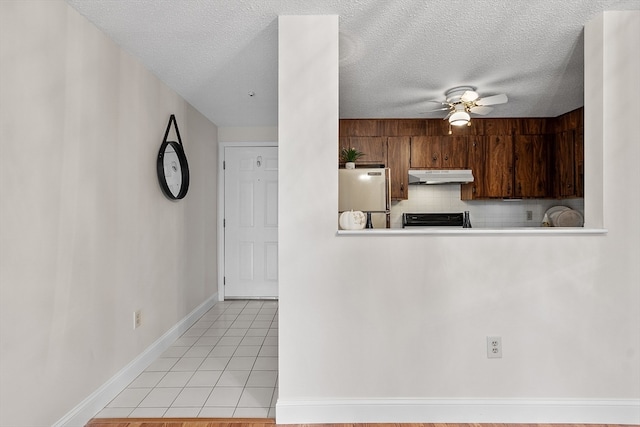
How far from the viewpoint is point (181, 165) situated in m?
3.46

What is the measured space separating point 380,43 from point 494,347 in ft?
6.56

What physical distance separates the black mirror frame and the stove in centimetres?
276

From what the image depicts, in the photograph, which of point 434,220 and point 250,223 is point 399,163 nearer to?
point 434,220

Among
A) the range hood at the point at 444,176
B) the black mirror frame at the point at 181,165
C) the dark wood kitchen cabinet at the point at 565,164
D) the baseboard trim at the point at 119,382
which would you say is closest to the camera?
the baseboard trim at the point at 119,382

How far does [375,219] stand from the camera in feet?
14.2

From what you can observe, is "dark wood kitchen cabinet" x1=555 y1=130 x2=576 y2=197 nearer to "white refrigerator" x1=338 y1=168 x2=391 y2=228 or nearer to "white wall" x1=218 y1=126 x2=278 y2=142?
"white refrigerator" x1=338 y1=168 x2=391 y2=228

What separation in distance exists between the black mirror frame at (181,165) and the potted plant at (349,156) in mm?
1771

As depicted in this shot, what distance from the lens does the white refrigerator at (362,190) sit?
421 cm

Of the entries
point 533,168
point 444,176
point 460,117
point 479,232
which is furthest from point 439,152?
point 479,232

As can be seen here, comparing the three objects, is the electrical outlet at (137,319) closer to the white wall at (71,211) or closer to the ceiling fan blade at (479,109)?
the white wall at (71,211)

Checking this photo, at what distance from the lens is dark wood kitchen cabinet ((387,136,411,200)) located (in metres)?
4.71

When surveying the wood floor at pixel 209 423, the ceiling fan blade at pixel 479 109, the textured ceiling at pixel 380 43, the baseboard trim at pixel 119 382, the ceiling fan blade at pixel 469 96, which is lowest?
the wood floor at pixel 209 423

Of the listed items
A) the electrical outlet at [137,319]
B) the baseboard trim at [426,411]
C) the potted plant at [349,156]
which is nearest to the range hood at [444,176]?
the potted plant at [349,156]

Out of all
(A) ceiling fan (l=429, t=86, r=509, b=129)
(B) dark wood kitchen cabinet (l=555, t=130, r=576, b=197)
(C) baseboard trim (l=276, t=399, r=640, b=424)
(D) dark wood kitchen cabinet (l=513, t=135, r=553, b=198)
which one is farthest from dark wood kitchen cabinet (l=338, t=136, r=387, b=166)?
(C) baseboard trim (l=276, t=399, r=640, b=424)
